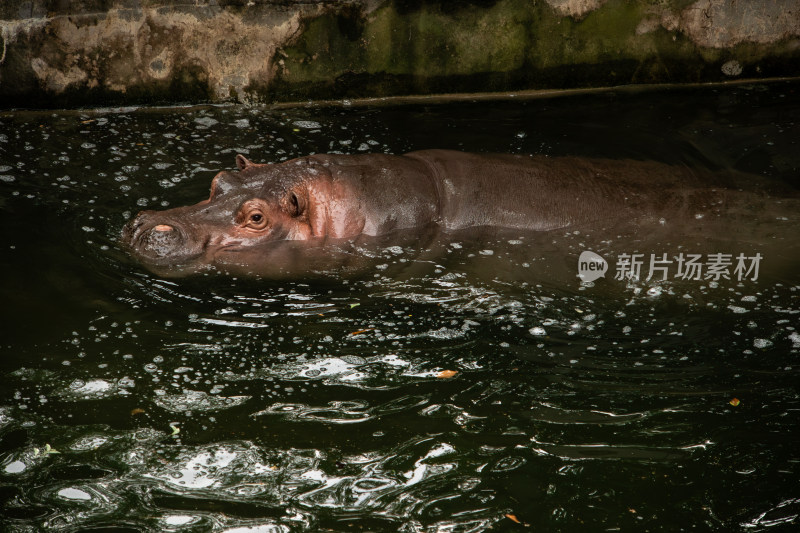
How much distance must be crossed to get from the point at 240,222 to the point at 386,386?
1825 millimetres

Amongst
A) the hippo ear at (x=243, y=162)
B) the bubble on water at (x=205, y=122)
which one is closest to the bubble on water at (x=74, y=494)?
the hippo ear at (x=243, y=162)

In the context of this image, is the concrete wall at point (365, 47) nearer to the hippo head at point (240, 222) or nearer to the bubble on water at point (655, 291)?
the hippo head at point (240, 222)

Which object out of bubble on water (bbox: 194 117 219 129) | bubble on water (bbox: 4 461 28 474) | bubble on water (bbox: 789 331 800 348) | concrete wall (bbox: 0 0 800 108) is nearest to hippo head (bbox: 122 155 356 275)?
bubble on water (bbox: 4 461 28 474)

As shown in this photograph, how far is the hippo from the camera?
5.75m

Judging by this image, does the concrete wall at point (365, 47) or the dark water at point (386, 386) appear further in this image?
the concrete wall at point (365, 47)

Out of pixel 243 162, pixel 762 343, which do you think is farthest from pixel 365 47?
pixel 762 343

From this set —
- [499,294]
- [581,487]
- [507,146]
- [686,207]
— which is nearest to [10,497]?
[581,487]

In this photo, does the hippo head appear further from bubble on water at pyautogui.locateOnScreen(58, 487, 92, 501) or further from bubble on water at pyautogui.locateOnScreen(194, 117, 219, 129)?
bubble on water at pyautogui.locateOnScreen(194, 117, 219, 129)

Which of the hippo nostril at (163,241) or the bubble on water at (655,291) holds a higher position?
the hippo nostril at (163,241)

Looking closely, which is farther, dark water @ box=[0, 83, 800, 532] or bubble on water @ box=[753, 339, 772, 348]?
bubble on water @ box=[753, 339, 772, 348]

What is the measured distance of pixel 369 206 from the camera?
596 centimetres

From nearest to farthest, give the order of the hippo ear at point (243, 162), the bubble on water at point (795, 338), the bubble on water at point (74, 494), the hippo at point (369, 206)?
1. the bubble on water at point (74, 494)
2. the bubble on water at point (795, 338)
3. the hippo at point (369, 206)
4. the hippo ear at point (243, 162)

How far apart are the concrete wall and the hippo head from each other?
9.20ft

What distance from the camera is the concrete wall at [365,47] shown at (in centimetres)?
823
